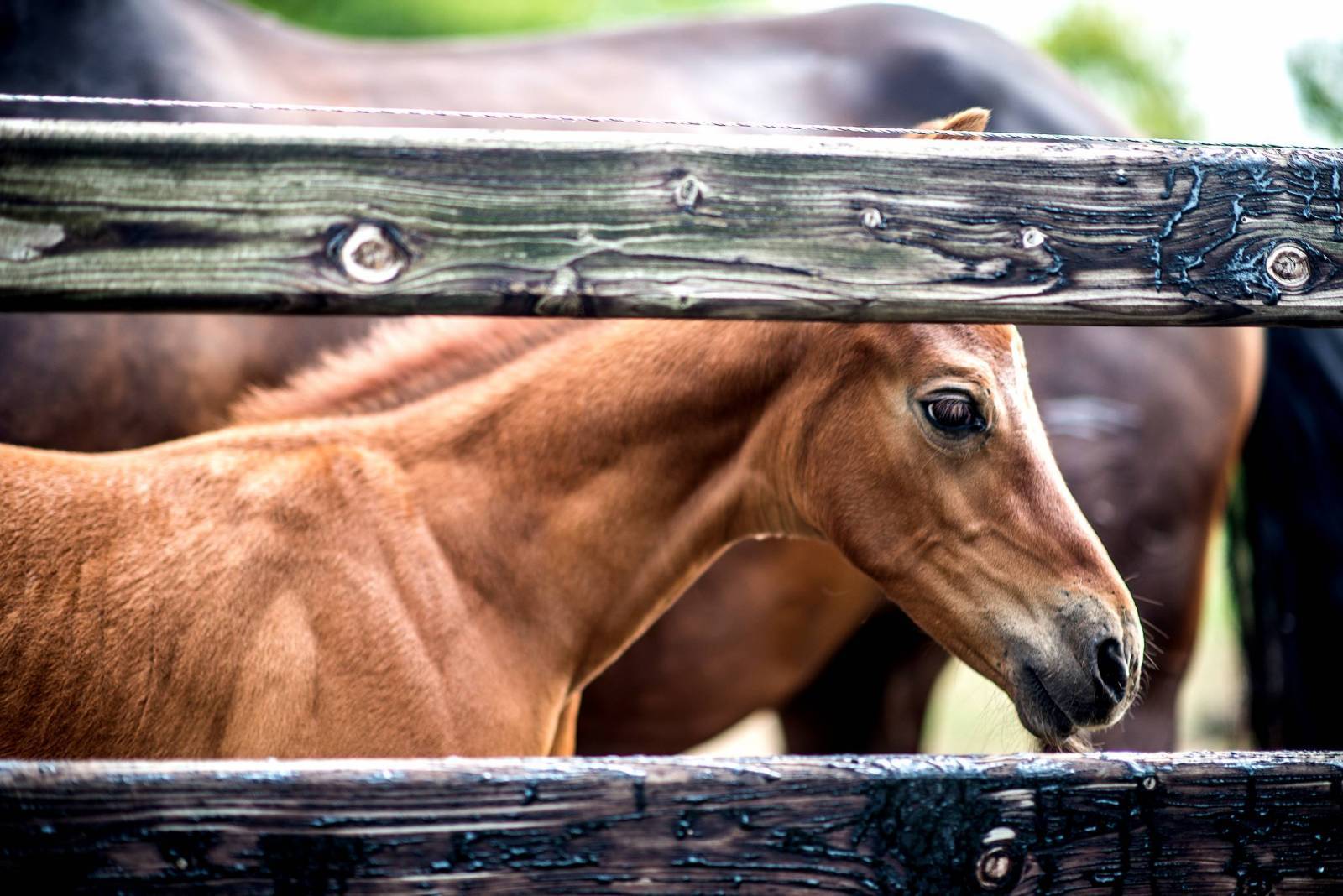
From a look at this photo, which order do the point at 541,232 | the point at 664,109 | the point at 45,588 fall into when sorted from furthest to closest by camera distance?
1. the point at 664,109
2. the point at 45,588
3. the point at 541,232

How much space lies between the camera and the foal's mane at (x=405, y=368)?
92.7 inches

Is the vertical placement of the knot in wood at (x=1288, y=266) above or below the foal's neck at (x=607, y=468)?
above

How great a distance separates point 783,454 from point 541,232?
943 mm

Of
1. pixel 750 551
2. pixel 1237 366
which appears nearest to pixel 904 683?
pixel 750 551

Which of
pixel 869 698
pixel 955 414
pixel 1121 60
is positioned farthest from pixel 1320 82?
pixel 955 414

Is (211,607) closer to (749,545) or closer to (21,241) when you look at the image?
(21,241)

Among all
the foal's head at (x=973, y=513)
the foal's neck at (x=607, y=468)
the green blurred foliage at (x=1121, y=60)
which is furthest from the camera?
the green blurred foliage at (x=1121, y=60)

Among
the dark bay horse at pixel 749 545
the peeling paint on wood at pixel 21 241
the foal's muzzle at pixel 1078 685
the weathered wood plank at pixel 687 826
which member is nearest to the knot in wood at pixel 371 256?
the peeling paint on wood at pixel 21 241

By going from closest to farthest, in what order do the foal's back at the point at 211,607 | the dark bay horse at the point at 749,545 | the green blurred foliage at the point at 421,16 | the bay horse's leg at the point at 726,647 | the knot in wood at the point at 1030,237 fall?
1. the knot in wood at the point at 1030,237
2. the foal's back at the point at 211,607
3. the dark bay horse at the point at 749,545
4. the bay horse's leg at the point at 726,647
5. the green blurred foliage at the point at 421,16

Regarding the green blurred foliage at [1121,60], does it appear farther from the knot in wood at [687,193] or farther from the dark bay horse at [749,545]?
the knot in wood at [687,193]

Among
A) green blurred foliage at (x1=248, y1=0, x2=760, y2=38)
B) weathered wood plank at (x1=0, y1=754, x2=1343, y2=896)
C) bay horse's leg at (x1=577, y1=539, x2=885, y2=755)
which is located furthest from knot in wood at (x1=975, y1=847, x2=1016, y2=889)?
green blurred foliage at (x1=248, y1=0, x2=760, y2=38)

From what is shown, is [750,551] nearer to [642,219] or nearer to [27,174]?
[642,219]

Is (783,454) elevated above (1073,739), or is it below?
above

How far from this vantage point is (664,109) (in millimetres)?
3785
